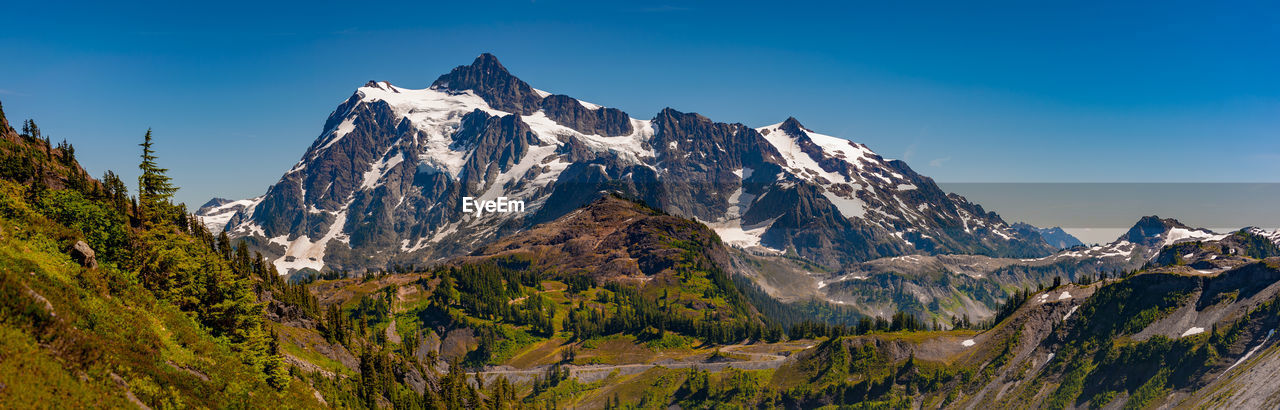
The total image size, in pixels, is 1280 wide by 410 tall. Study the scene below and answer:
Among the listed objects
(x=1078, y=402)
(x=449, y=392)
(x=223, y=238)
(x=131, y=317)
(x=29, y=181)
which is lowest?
(x=1078, y=402)

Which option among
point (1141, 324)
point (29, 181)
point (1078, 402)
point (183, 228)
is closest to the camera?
point (29, 181)

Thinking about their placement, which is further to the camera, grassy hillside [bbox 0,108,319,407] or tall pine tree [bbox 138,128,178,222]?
tall pine tree [bbox 138,128,178,222]

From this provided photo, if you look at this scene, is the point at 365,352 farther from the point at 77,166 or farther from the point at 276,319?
the point at 77,166

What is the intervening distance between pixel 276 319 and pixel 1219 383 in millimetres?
189451

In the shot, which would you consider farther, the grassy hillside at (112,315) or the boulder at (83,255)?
the boulder at (83,255)

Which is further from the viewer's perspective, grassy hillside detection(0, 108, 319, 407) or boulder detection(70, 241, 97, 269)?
boulder detection(70, 241, 97, 269)

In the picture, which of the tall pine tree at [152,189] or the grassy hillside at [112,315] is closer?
the grassy hillside at [112,315]

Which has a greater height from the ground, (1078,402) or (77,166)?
(77,166)

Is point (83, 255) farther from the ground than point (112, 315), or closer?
farther from the ground

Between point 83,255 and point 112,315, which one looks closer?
point 112,315

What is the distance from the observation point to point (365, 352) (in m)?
110

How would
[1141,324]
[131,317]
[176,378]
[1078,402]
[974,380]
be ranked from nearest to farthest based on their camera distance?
[176,378] < [131,317] < [1078,402] < [1141,324] < [974,380]

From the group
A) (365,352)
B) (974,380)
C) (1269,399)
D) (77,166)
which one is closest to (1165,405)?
(1269,399)

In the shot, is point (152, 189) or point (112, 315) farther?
point (152, 189)
